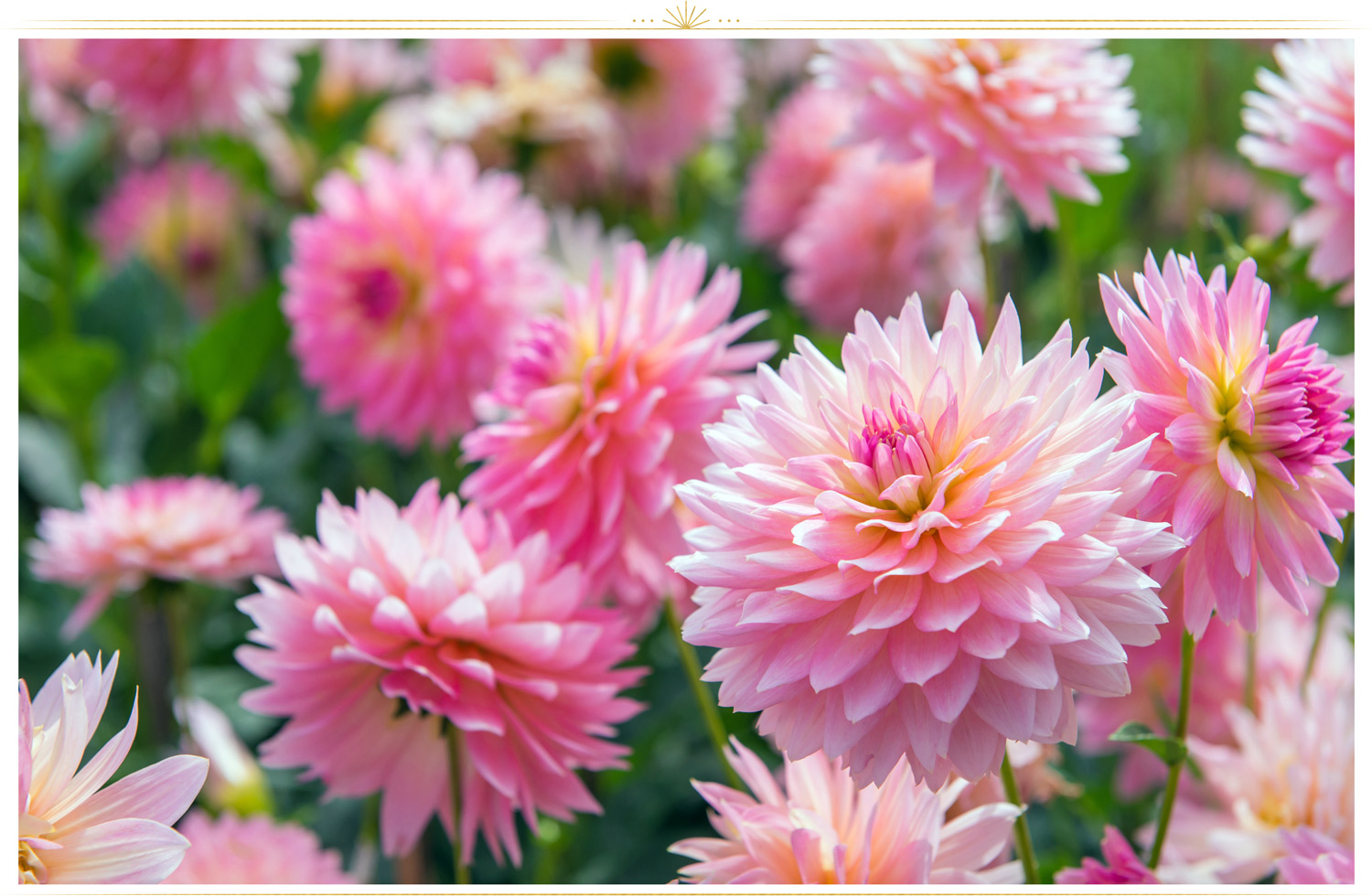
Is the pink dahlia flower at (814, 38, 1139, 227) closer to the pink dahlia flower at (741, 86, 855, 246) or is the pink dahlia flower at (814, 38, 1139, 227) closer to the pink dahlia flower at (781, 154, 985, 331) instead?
the pink dahlia flower at (781, 154, 985, 331)

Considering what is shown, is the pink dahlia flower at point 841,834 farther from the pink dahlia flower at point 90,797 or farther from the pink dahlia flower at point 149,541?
the pink dahlia flower at point 149,541

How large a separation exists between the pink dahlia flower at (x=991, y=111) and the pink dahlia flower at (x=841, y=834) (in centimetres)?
29

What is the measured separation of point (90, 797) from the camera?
0.38m

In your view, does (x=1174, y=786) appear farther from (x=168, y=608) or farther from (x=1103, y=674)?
(x=168, y=608)

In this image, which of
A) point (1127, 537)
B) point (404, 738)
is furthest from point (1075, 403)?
point (404, 738)

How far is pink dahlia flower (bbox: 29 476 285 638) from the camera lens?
67 centimetres

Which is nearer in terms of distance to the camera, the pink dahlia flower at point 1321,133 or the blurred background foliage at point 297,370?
the pink dahlia flower at point 1321,133

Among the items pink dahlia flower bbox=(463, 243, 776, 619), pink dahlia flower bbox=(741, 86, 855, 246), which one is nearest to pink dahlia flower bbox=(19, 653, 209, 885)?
pink dahlia flower bbox=(463, 243, 776, 619)

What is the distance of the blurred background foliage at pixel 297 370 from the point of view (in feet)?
2.43

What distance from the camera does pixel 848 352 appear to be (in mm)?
361

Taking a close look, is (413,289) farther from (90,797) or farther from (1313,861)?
(1313,861)

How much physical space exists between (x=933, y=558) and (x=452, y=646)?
0.21 m
